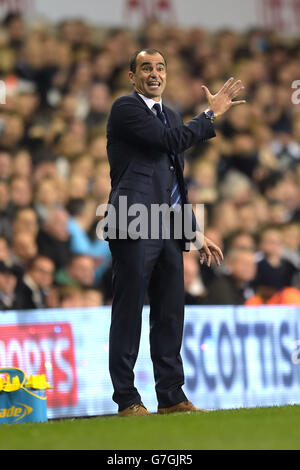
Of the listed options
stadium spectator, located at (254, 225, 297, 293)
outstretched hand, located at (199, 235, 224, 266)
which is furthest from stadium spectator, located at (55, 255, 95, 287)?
outstretched hand, located at (199, 235, 224, 266)

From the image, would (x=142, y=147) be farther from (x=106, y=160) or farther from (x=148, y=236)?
(x=106, y=160)

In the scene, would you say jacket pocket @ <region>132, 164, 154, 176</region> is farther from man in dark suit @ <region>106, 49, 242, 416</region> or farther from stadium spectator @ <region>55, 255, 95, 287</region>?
stadium spectator @ <region>55, 255, 95, 287</region>

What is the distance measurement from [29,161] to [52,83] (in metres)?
1.42

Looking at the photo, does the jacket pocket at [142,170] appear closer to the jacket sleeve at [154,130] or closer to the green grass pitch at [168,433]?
the jacket sleeve at [154,130]

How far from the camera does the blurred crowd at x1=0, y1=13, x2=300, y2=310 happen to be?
26.1ft

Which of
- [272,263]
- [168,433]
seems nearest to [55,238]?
[272,263]

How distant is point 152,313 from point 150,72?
3.98ft

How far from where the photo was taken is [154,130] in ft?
15.3

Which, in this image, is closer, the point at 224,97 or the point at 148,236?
the point at 148,236

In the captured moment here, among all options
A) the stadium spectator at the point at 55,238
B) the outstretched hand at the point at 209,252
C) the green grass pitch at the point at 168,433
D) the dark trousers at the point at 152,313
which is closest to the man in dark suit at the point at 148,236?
the dark trousers at the point at 152,313

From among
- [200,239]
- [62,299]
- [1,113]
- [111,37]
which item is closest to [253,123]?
[111,37]

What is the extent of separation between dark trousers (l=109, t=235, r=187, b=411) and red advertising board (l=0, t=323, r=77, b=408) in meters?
1.59

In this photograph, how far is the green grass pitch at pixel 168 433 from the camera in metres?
3.47

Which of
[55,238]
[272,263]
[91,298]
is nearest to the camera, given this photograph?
[91,298]
